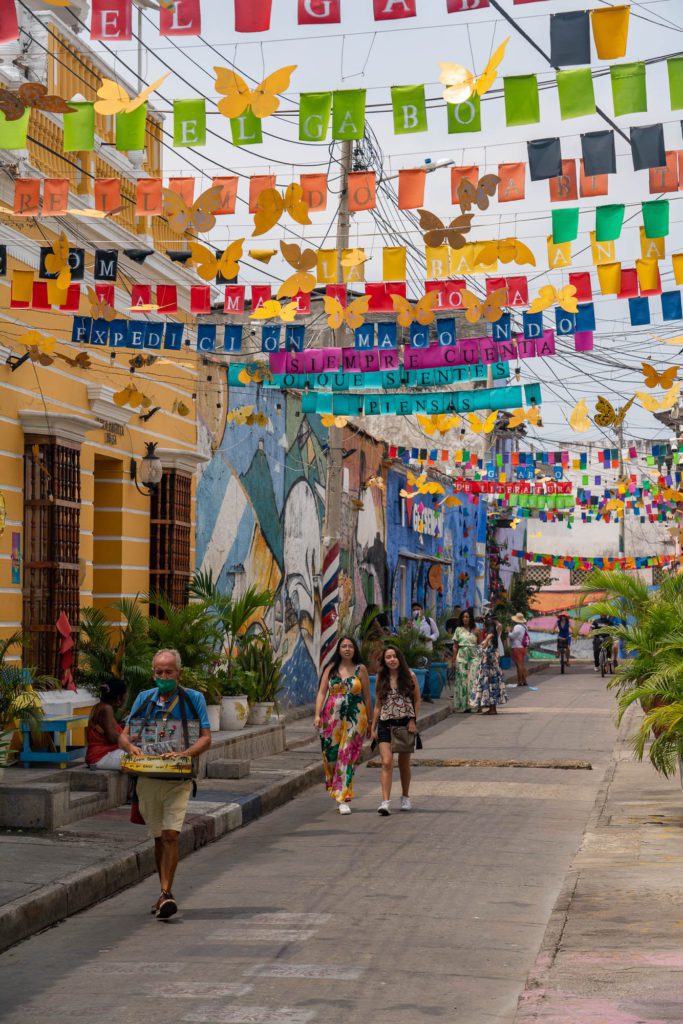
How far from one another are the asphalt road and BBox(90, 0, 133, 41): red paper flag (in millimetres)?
5318

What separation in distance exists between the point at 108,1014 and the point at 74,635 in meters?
9.85

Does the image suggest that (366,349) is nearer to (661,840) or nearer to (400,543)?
(661,840)

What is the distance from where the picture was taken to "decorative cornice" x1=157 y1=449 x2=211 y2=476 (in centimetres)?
2014

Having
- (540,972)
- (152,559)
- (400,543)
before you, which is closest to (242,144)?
(540,972)

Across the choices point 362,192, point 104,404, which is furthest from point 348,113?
point 104,404

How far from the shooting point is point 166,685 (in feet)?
33.3

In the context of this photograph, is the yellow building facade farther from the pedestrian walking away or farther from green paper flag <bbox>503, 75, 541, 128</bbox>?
the pedestrian walking away

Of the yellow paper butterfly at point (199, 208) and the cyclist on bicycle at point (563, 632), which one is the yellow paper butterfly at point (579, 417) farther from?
the cyclist on bicycle at point (563, 632)

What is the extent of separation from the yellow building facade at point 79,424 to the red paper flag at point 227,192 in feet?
7.24

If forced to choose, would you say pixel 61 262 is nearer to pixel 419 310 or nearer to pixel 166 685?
A: pixel 419 310

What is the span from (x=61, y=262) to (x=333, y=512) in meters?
8.75

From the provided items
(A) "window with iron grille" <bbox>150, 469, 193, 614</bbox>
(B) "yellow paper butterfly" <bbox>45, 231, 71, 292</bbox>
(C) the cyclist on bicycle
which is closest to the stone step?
(A) "window with iron grille" <bbox>150, 469, 193, 614</bbox>

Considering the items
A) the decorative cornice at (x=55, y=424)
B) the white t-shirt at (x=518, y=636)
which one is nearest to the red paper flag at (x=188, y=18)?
the decorative cornice at (x=55, y=424)

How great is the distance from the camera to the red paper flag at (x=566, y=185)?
12719mm
